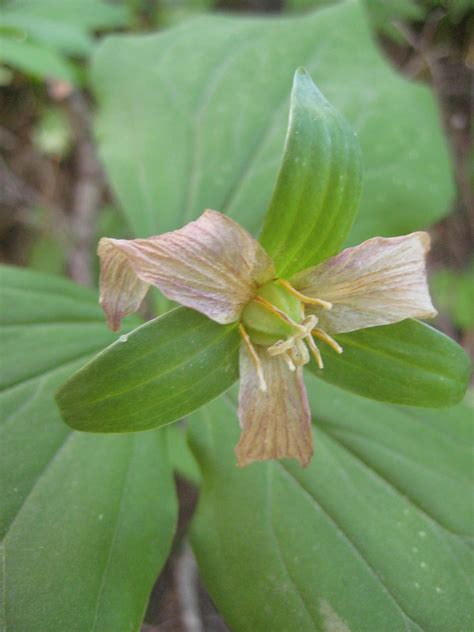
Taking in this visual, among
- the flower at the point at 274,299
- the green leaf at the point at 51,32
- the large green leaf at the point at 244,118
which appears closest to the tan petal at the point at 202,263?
the flower at the point at 274,299

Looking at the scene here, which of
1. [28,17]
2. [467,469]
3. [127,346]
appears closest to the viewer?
[127,346]

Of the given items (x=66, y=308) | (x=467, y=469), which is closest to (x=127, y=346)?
(x=66, y=308)

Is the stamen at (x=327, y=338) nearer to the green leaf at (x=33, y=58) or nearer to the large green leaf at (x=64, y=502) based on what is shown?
the large green leaf at (x=64, y=502)

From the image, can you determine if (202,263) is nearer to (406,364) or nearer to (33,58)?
(406,364)

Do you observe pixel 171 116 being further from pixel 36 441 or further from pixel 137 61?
pixel 36 441

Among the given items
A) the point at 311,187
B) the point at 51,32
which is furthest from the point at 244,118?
the point at 51,32

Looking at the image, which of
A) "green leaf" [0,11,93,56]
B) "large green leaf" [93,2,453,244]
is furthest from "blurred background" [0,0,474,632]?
"large green leaf" [93,2,453,244]

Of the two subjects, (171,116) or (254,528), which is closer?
(254,528)
